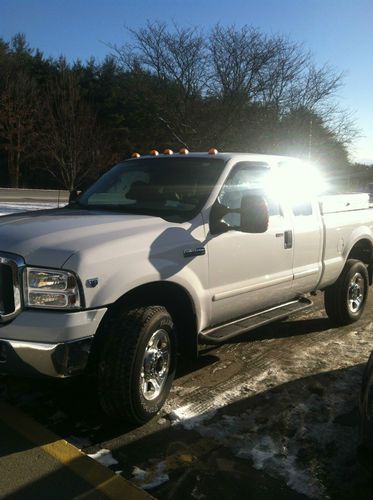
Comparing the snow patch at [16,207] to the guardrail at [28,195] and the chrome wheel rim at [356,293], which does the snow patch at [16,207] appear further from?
the chrome wheel rim at [356,293]

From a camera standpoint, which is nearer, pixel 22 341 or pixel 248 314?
pixel 22 341

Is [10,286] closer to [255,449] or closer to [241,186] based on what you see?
[255,449]

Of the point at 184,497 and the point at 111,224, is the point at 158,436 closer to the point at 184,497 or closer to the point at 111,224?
the point at 184,497

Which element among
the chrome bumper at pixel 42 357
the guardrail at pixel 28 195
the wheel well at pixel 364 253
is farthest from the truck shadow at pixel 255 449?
the guardrail at pixel 28 195

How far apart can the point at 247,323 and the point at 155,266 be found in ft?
4.20

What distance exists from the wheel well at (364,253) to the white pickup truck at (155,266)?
2.32 feet

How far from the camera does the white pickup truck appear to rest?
3066mm

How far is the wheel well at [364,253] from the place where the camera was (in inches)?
247

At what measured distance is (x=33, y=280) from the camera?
10.1 ft

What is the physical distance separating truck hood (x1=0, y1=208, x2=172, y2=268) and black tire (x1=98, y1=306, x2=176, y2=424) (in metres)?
0.51

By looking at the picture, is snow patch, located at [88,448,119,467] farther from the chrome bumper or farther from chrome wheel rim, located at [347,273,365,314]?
chrome wheel rim, located at [347,273,365,314]

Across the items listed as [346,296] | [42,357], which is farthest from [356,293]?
[42,357]

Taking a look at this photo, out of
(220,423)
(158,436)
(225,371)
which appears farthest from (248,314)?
(158,436)

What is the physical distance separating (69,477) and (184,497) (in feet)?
2.15
